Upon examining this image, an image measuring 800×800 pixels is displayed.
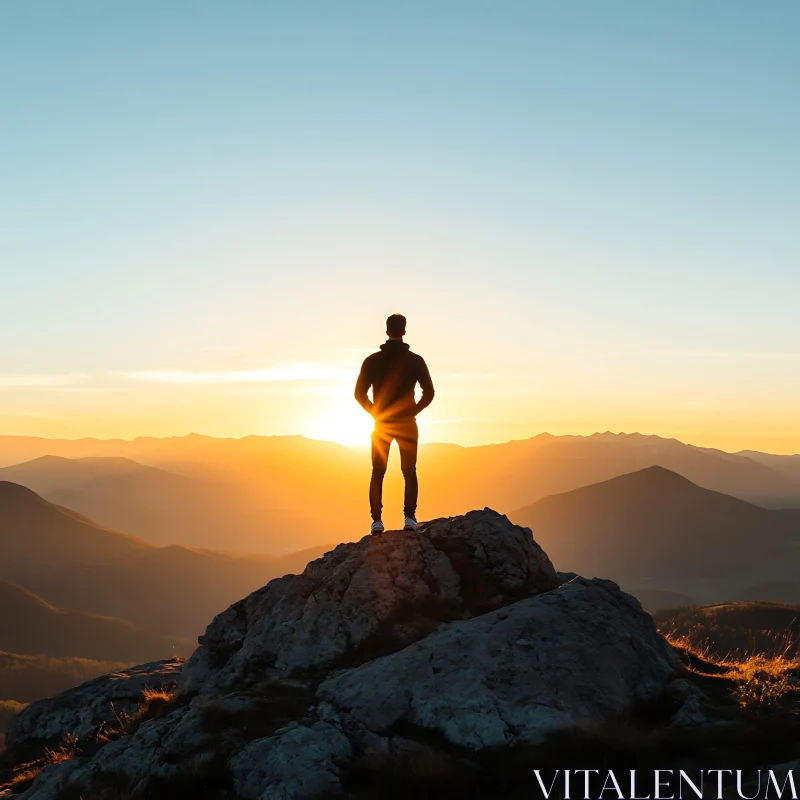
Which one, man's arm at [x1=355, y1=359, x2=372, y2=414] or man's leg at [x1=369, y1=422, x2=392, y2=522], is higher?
man's arm at [x1=355, y1=359, x2=372, y2=414]

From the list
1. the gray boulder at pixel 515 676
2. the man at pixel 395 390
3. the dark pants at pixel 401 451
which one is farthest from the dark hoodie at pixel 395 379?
the gray boulder at pixel 515 676

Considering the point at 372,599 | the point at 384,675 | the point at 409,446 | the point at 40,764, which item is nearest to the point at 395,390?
the point at 409,446

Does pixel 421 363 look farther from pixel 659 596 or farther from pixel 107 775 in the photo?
pixel 659 596

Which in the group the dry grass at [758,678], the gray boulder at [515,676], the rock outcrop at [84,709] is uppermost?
the gray boulder at [515,676]

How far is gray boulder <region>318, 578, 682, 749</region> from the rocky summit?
Result: 25 millimetres

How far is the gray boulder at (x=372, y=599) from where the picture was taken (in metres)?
12.7

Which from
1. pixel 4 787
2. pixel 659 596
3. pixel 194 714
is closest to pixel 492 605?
pixel 194 714

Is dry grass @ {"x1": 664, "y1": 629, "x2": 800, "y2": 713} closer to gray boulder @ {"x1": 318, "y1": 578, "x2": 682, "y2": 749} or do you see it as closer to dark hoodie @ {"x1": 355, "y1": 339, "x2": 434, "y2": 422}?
gray boulder @ {"x1": 318, "y1": 578, "x2": 682, "y2": 749}

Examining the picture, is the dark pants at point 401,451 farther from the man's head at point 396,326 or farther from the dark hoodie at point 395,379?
the man's head at point 396,326

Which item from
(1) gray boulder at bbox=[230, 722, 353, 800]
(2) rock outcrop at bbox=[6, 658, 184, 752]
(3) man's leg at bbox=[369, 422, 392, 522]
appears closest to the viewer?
(1) gray boulder at bbox=[230, 722, 353, 800]

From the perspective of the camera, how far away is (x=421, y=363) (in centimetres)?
1447

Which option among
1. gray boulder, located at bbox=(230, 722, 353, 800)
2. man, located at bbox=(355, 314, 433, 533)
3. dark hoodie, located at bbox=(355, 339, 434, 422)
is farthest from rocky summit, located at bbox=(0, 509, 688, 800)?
dark hoodie, located at bbox=(355, 339, 434, 422)

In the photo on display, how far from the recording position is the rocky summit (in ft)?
29.1

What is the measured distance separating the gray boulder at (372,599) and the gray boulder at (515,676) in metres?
1.29
